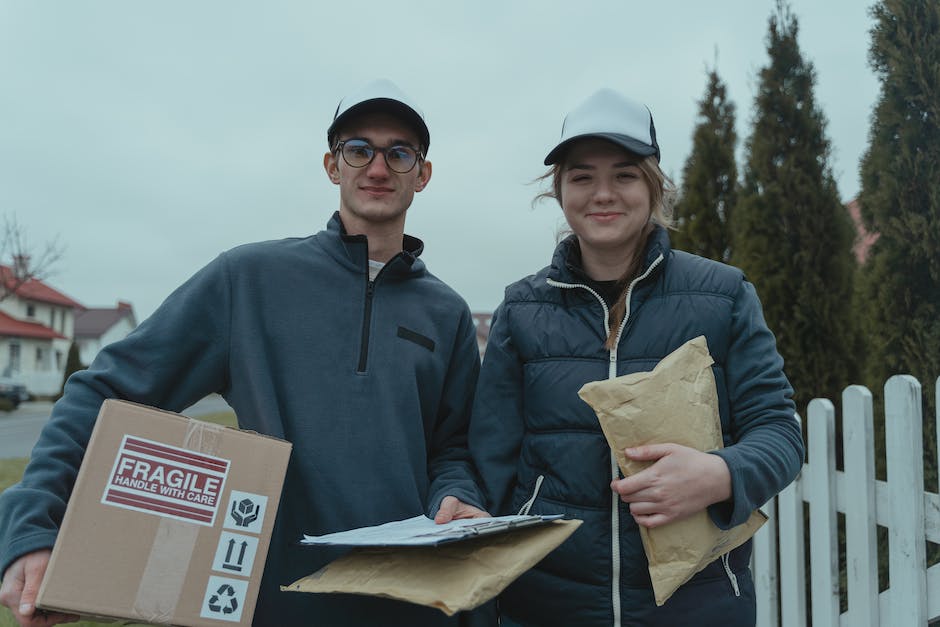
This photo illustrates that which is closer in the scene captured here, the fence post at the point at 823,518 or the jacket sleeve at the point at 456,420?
the jacket sleeve at the point at 456,420

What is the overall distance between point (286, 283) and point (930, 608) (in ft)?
7.99

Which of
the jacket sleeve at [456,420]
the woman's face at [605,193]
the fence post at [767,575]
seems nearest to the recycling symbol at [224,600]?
the jacket sleeve at [456,420]

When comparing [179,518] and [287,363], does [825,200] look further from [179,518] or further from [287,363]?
[179,518]

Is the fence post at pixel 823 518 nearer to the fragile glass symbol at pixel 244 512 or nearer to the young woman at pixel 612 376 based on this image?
the young woman at pixel 612 376

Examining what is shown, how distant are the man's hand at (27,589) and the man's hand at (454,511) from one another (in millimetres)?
794

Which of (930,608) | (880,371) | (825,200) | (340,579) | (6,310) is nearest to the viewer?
(340,579)

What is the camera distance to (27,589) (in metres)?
1.32

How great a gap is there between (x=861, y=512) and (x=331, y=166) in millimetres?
2338

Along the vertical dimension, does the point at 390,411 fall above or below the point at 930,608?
above

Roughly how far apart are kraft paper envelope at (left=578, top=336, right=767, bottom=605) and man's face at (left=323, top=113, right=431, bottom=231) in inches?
36.6

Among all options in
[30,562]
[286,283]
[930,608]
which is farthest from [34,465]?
[930,608]

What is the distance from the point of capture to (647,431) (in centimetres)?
147

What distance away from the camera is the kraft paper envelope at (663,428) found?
4.82ft

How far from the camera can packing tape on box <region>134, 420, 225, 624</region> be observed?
131 centimetres
